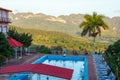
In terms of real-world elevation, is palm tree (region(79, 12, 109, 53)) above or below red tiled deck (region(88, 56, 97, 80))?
above

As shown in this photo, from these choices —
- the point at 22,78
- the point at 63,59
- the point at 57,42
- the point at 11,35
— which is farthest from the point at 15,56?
the point at 57,42

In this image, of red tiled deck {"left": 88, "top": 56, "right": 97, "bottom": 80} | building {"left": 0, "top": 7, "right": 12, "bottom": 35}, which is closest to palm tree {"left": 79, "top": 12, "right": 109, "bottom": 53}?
building {"left": 0, "top": 7, "right": 12, "bottom": 35}

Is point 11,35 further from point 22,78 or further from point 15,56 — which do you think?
point 22,78

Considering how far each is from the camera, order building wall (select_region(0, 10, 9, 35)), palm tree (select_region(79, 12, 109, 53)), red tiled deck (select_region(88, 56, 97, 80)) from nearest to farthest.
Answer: red tiled deck (select_region(88, 56, 97, 80)), building wall (select_region(0, 10, 9, 35)), palm tree (select_region(79, 12, 109, 53))

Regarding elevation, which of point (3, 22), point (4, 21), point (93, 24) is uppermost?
point (4, 21)

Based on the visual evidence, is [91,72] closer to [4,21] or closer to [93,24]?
[4,21]

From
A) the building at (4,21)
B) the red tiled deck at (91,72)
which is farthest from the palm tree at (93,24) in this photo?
the red tiled deck at (91,72)

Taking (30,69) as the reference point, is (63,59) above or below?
below

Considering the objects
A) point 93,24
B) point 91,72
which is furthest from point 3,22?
point 91,72

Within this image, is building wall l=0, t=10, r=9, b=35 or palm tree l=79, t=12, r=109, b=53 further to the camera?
palm tree l=79, t=12, r=109, b=53

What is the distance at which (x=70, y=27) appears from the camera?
7564 inches

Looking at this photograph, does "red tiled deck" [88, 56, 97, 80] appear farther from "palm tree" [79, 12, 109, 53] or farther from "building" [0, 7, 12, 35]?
"palm tree" [79, 12, 109, 53]

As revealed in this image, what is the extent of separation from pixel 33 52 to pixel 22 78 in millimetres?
19045

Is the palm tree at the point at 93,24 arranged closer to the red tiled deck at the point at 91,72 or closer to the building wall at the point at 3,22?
the building wall at the point at 3,22
